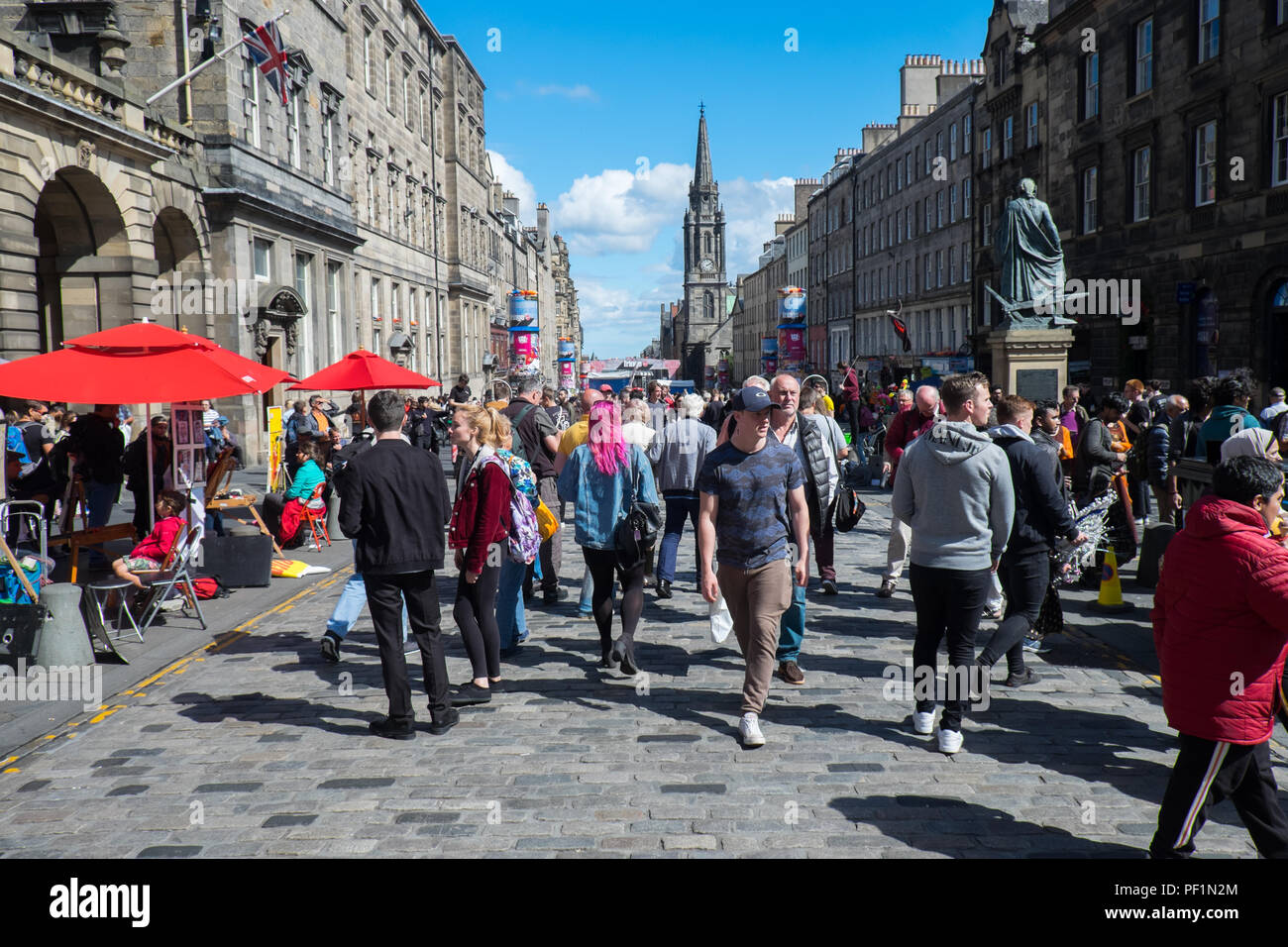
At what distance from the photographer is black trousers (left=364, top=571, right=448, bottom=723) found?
5.74 meters

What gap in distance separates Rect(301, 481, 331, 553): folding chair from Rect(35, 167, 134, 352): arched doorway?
9.31 meters

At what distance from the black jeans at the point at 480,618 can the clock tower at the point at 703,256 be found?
5740 inches

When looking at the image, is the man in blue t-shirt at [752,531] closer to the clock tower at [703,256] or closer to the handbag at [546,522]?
the handbag at [546,522]

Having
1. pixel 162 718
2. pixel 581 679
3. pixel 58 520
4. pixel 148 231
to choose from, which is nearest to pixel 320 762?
pixel 162 718

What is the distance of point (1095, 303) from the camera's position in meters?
28.0

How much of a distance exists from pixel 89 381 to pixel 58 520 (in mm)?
5943

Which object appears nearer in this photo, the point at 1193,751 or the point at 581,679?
the point at 1193,751

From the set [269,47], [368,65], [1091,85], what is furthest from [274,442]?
[368,65]

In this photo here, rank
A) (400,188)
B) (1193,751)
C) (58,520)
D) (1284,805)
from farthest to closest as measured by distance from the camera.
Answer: (400,188), (58,520), (1284,805), (1193,751)

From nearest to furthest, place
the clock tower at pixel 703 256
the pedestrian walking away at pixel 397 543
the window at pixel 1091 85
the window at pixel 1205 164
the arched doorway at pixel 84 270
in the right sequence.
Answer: the pedestrian walking away at pixel 397 543 → the arched doorway at pixel 84 270 → the window at pixel 1205 164 → the window at pixel 1091 85 → the clock tower at pixel 703 256

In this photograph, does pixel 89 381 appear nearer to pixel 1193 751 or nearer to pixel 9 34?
pixel 1193 751

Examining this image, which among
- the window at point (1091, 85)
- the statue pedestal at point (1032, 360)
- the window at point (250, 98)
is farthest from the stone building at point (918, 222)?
the window at point (250, 98)

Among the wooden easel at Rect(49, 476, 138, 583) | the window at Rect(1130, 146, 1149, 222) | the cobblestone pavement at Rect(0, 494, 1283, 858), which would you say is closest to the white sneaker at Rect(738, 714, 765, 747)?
the cobblestone pavement at Rect(0, 494, 1283, 858)

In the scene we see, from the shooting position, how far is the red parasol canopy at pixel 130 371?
8461mm
